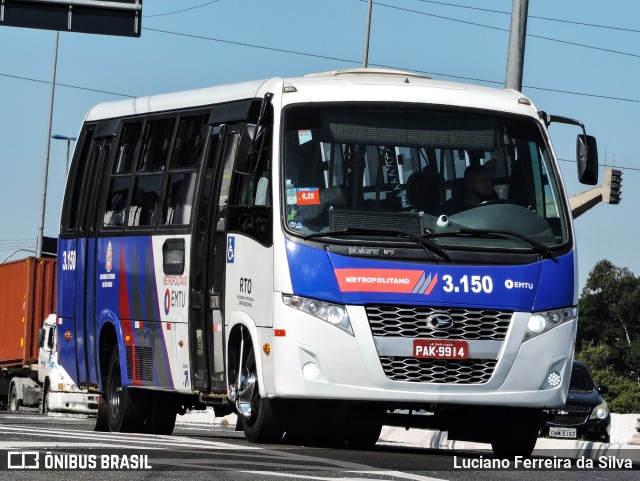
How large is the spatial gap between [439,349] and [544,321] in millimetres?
992

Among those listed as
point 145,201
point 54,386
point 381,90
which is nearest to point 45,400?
point 54,386

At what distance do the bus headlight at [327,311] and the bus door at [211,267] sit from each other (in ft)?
6.14

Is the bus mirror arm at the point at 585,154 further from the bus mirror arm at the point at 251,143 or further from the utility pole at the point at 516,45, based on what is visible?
the utility pole at the point at 516,45

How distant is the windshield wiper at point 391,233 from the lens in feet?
46.0

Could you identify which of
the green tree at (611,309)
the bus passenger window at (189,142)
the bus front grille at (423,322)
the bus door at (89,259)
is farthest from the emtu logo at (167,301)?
the green tree at (611,309)

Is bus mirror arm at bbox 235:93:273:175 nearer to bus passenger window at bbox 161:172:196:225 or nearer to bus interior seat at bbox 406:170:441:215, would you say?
bus interior seat at bbox 406:170:441:215

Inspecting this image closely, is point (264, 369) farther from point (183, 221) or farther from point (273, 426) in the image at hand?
point (183, 221)

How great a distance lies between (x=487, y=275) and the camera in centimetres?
1407

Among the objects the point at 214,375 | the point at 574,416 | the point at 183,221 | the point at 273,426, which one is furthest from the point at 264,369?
the point at 574,416

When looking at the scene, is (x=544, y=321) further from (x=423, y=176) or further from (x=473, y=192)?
(x=423, y=176)

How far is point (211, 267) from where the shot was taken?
52.3 feet

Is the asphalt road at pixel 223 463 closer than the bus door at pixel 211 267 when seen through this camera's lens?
Yes

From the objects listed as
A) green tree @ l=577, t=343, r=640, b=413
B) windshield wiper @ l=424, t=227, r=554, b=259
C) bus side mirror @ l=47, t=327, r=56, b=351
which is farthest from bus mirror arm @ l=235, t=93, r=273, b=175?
green tree @ l=577, t=343, r=640, b=413

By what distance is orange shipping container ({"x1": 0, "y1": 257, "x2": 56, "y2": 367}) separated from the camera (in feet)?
127
